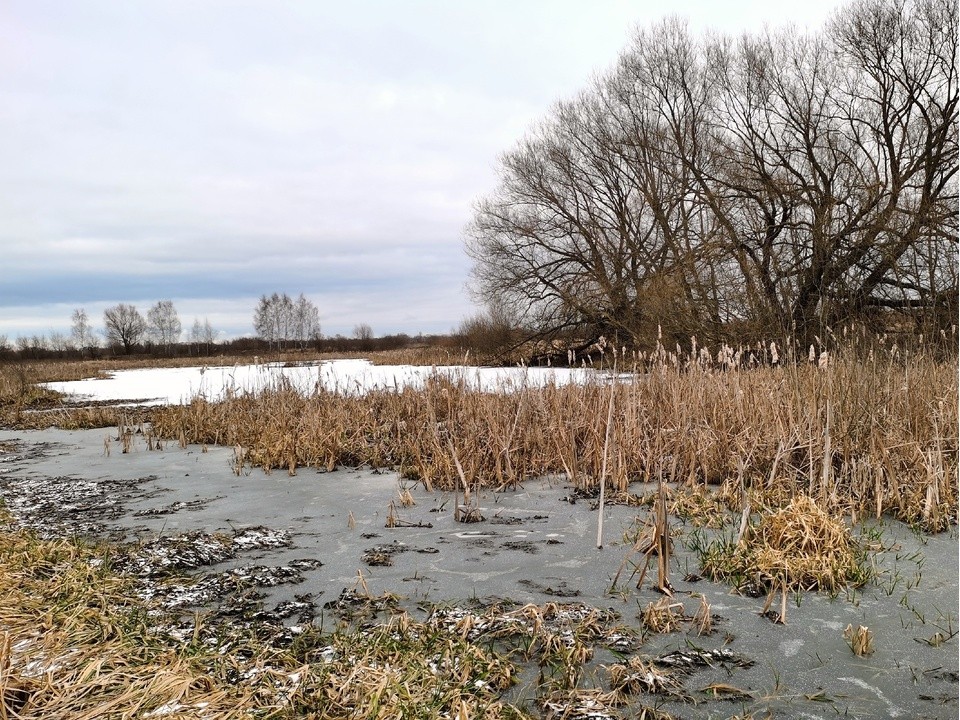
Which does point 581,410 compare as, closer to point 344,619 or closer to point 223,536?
point 223,536

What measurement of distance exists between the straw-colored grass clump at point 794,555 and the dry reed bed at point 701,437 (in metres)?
0.48

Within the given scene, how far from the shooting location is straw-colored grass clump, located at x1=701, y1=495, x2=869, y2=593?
3.19 m

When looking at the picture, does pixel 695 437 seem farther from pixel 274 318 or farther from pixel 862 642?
pixel 274 318

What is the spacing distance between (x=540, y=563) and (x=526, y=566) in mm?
93

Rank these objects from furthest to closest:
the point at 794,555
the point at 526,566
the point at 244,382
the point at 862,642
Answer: the point at 244,382 → the point at 526,566 → the point at 794,555 → the point at 862,642

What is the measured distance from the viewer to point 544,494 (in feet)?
17.7

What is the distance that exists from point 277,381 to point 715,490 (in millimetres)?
6620

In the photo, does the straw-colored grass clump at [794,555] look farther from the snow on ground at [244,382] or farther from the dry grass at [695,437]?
the snow on ground at [244,382]

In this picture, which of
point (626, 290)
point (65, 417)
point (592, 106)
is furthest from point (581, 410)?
point (592, 106)

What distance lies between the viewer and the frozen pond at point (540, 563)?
231cm

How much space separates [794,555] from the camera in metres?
3.38

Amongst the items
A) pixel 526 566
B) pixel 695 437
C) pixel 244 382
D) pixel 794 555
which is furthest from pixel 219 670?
pixel 244 382

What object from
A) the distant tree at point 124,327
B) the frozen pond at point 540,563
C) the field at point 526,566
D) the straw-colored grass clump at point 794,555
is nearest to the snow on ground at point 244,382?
the field at point 526,566

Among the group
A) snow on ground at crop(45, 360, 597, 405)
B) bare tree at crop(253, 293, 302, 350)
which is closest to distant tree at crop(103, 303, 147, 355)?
bare tree at crop(253, 293, 302, 350)
